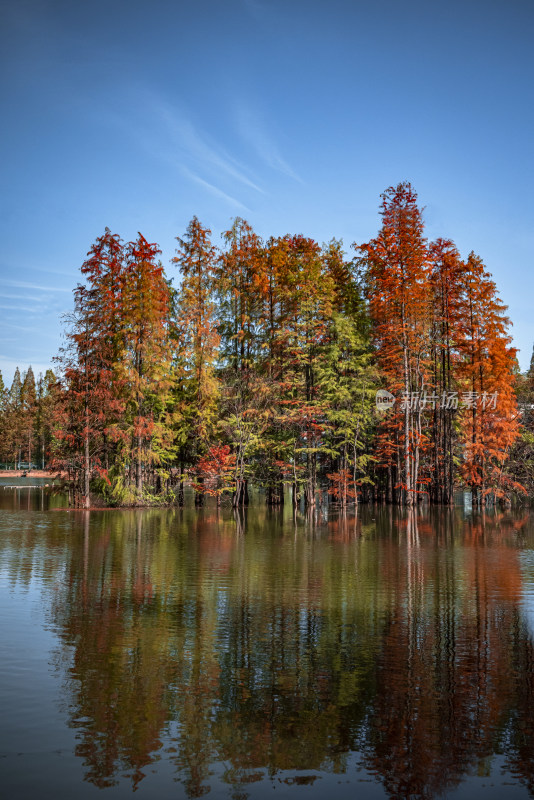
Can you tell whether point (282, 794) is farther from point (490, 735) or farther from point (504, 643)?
point (504, 643)

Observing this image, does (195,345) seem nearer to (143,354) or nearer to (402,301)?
(143,354)

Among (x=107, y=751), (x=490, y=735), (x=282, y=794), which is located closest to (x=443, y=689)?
(x=490, y=735)

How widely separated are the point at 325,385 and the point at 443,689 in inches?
1245

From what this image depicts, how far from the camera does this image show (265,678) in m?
8.01

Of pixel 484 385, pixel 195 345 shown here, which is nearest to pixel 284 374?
pixel 195 345

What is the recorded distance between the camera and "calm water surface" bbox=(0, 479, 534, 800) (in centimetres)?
566

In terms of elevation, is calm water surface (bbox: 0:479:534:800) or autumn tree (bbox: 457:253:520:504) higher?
autumn tree (bbox: 457:253:520:504)

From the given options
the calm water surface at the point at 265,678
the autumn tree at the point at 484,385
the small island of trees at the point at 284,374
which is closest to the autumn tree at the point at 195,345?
the small island of trees at the point at 284,374

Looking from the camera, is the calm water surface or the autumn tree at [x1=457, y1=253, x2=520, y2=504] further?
the autumn tree at [x1=457, y1=253, x2=520, y2=504]

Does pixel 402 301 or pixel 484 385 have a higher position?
pixel 402 301

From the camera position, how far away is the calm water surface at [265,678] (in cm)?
566

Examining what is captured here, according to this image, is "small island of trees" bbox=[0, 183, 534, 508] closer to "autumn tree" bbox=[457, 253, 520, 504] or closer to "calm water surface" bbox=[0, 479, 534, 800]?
"autumn tree" bbox=[457, 253, 520, 504]

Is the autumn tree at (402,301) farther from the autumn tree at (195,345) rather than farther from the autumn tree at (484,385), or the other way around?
the autumn tree at (195,345)

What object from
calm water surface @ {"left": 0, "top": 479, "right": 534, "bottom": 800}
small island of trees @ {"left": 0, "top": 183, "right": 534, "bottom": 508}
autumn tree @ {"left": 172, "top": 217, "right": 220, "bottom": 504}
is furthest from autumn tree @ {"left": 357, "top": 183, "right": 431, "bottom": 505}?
calm water surface @ {"left": 0, "top": 479, "right": 534, "bottom": 800}
